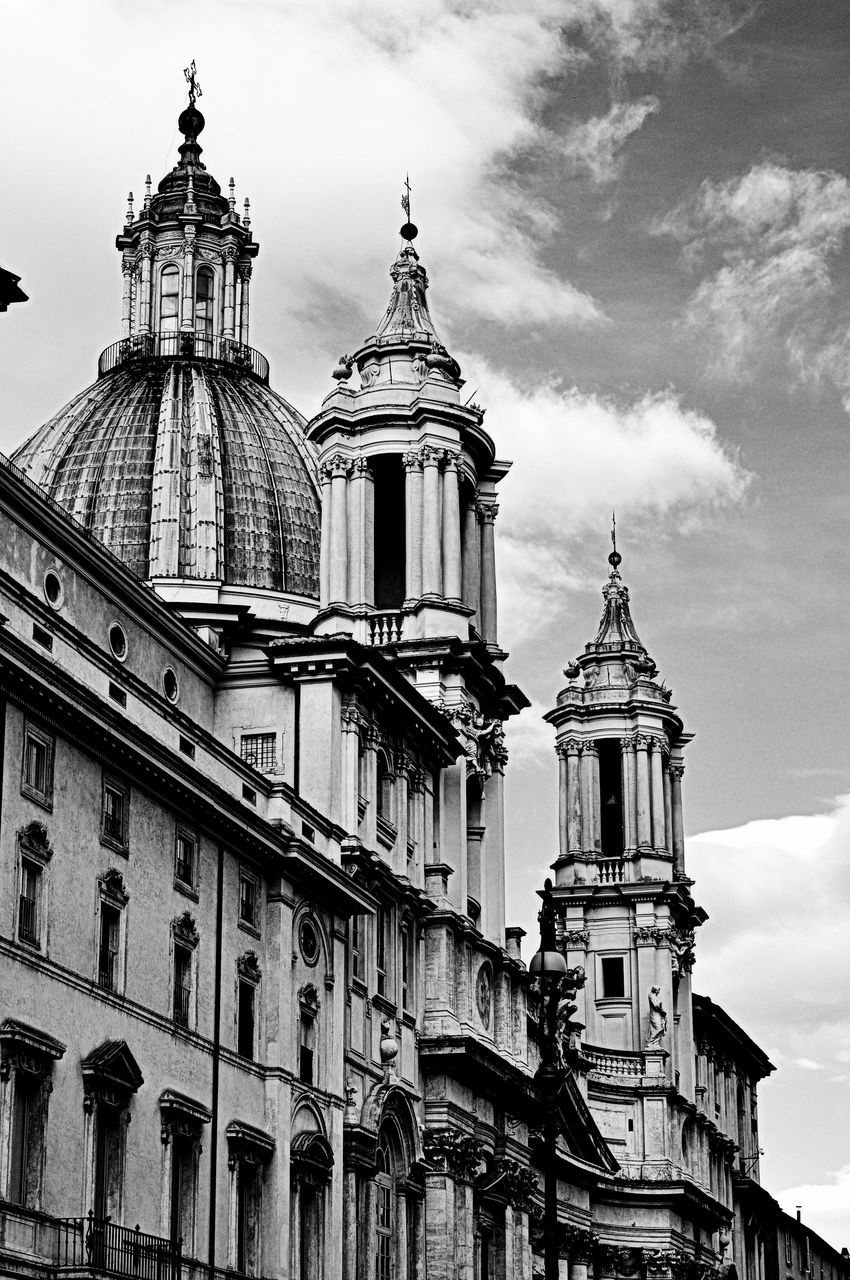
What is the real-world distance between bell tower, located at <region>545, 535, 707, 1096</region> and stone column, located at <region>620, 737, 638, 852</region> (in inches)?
1.7

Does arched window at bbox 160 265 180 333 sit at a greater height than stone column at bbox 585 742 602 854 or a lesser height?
greater

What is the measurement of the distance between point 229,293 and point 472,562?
53.7 feet

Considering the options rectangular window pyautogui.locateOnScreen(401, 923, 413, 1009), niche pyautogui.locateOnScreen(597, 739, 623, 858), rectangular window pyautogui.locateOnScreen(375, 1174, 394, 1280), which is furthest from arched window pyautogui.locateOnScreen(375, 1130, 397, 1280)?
niche pyautogui.locateOnScreen(597, 739, 623, 858)

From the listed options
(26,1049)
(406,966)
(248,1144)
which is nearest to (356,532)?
(406,966)

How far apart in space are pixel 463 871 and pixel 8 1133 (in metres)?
29.8

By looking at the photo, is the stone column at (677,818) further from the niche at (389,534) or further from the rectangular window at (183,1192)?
the rectangular window at (183,1192)

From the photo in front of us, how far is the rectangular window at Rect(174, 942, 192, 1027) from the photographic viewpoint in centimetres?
4959

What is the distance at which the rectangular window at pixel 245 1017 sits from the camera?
174ft

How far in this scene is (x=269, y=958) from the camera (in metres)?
54.6

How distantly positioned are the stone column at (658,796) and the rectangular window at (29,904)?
211ft

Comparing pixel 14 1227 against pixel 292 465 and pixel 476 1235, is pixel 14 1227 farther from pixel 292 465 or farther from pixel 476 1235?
pixel 292 465

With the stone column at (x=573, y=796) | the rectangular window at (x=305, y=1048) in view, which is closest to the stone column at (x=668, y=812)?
the stone column at (x=573, y=796)

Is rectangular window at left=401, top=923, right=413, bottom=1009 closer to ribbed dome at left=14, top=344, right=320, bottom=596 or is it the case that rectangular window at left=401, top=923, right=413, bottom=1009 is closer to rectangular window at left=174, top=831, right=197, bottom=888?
ribbed dome at left=14, top=344, right=320, bottom=596

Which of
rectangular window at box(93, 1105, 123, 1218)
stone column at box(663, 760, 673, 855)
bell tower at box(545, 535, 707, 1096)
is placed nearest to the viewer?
rectangular window at box(93, 1105, 123, 1218)
